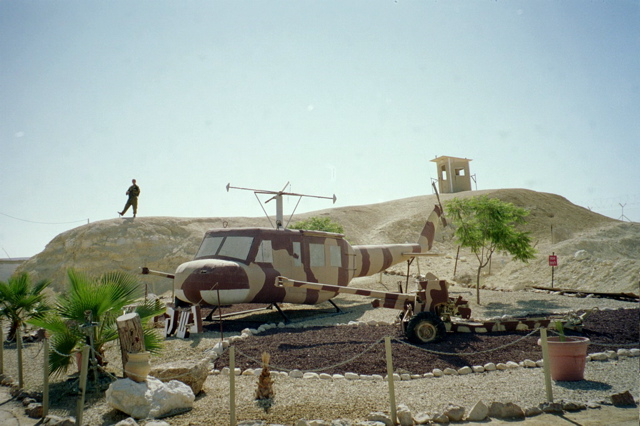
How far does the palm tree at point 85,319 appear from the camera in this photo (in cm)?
712

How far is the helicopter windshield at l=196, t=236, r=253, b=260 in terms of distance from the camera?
41.2 ft

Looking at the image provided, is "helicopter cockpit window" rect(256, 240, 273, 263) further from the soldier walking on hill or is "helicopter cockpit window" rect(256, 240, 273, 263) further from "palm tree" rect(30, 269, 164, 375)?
the soldier walking on hill

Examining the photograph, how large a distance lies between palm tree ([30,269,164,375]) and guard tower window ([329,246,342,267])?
7.50 meters

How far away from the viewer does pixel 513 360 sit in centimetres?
782

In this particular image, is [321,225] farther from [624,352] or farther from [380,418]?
[380,418]

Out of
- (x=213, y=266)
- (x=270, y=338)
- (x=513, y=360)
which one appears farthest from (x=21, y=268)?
(x=513, y=360)

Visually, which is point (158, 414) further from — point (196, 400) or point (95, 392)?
point (95, 392)

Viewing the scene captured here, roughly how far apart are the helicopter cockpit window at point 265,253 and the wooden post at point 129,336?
19.6 feet

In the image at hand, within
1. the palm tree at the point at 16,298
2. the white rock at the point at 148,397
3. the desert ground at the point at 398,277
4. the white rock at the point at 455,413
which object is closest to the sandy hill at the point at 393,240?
the desert ground at the point at 398,277

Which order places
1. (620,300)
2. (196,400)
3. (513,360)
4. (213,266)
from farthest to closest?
(620,300), (213,266), (513,360), (196,400)

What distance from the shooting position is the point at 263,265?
12633 mm

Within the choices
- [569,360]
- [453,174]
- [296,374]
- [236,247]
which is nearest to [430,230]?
[236,247]

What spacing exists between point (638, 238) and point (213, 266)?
35.7 m

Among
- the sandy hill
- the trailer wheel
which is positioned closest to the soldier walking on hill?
the sandy hill
